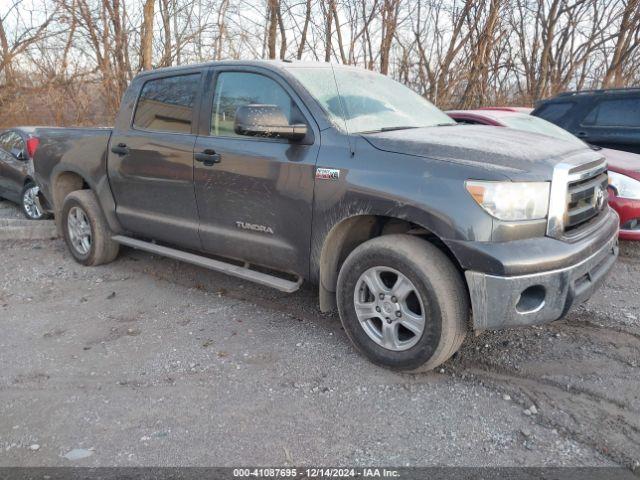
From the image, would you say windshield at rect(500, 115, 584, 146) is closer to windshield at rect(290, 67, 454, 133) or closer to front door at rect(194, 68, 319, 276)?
windshield at rect(290, 67, 454, 133)

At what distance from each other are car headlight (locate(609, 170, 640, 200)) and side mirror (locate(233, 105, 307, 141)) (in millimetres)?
3324

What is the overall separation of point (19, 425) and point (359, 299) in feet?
6.51

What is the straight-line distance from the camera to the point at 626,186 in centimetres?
491

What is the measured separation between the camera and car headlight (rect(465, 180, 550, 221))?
271 centimetres

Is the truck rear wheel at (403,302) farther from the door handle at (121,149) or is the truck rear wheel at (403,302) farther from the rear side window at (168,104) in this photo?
the door handle at (121,149)

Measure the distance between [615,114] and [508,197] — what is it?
5167 millimetres

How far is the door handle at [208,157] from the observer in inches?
150

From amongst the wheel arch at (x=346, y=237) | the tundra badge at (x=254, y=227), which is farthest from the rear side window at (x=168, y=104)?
the wheel arch at (x=346, y=237)

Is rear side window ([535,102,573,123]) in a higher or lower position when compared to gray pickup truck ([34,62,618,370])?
higher

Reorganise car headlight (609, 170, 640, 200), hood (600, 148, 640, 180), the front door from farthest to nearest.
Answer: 1. hood (600, 148, 640, 180)
2. car headlight (609, 170, 640, 200)
3. the front door

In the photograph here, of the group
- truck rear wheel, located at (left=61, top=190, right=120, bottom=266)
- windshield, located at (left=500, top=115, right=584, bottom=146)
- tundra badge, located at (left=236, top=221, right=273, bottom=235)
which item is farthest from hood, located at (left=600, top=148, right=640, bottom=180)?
truck rear wheel, located at (left=61, top=190, right=120, bottom=266)

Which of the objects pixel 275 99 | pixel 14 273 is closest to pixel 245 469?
pixel 275 99

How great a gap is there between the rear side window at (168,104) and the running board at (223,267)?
1.02 metres

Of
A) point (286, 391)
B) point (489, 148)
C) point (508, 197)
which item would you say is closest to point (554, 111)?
point (489, 148)
